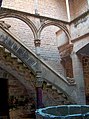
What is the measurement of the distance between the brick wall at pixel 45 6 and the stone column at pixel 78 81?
3.81 meters

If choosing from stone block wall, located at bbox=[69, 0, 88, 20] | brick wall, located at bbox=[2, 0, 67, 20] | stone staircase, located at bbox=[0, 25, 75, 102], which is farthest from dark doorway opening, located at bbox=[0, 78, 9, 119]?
stone block wall, located at bbox=[69, 0, 88, 20]

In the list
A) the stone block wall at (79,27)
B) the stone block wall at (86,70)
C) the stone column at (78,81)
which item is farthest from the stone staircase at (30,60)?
the stone block wall at (79,27)

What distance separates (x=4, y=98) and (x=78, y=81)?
366 centimetres

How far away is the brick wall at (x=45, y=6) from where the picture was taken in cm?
1219

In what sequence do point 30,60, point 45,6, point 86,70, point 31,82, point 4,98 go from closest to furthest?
1. point 30,60
2. point 31,82
3. point 4,98
4. point 86,70
5. point 45,6

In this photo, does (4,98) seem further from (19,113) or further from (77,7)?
(77,7)

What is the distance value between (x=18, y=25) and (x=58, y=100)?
4.96 metres

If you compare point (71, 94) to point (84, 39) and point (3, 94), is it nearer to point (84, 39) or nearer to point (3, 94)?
point (84, 39)

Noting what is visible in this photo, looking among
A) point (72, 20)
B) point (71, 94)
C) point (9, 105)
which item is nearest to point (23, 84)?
point (9, 105)

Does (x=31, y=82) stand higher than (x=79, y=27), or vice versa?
(x=79, y=27)

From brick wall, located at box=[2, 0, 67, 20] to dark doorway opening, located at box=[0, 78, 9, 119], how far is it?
4318mm

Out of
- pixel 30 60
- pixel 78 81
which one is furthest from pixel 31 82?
pixel 78 81

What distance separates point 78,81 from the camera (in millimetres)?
9938

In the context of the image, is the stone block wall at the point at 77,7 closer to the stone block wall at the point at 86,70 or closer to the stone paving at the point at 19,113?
the stone block wall at the point at 86,70
